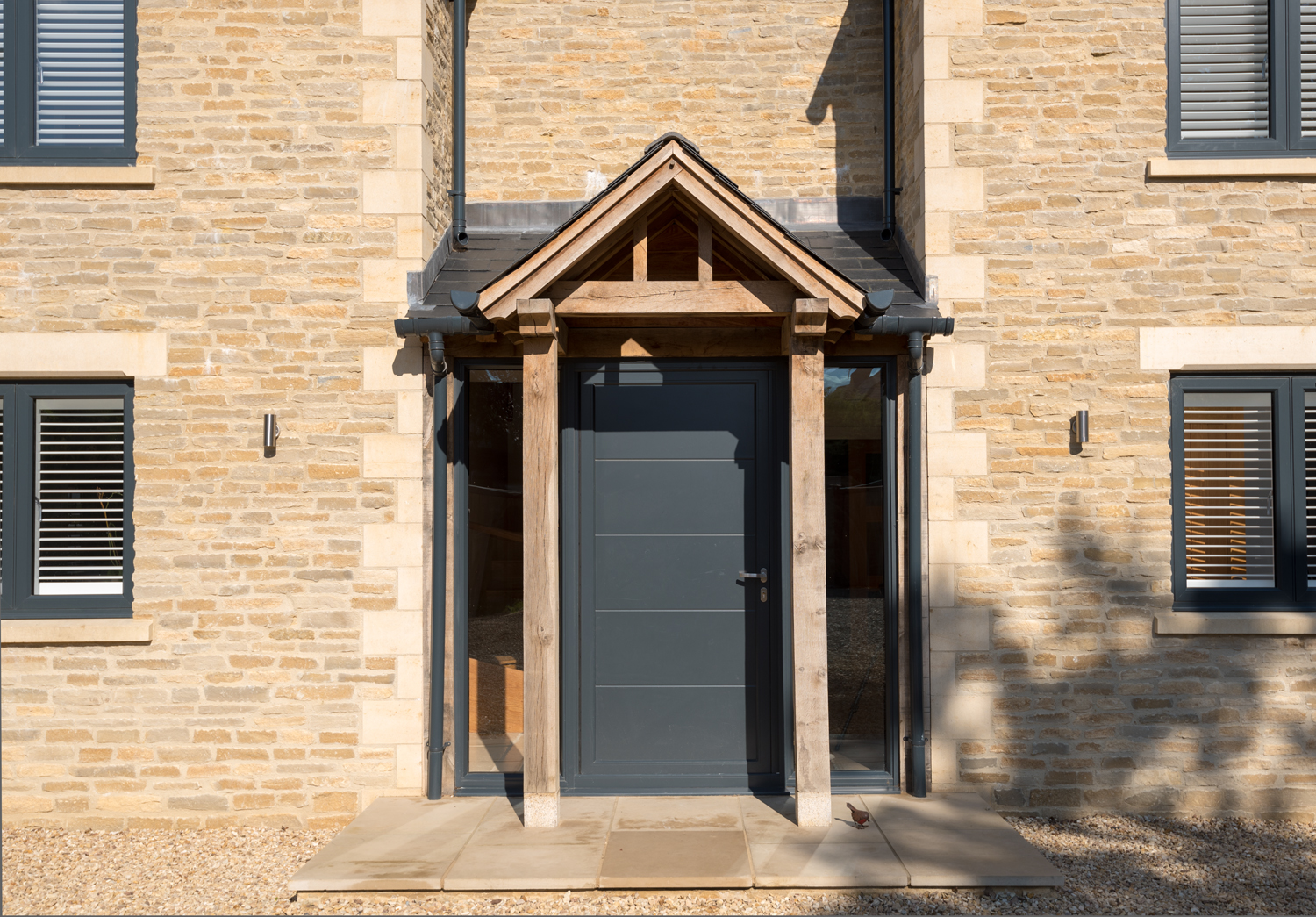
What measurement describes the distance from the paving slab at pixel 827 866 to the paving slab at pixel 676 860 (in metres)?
0.10

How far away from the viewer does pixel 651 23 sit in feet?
21.3

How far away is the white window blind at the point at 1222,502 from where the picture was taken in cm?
561

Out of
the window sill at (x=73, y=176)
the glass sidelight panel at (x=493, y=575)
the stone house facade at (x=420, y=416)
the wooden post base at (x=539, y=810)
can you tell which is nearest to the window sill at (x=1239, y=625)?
the stone house facade at (x=420, y=416)

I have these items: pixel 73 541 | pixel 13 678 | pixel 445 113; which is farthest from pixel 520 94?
pixel 13 678

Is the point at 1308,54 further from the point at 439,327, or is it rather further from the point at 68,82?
the point at 68,82

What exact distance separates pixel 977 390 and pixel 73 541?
5916 millimetres

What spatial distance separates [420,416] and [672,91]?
3114 millimetres

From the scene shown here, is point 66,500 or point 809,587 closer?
point 809,587

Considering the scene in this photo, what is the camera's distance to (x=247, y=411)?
5.54 metres

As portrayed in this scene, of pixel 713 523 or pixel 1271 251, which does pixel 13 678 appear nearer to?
pixel 713 523

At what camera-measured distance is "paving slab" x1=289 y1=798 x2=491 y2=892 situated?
436cm

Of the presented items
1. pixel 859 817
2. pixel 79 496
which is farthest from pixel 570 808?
pixel 79 496

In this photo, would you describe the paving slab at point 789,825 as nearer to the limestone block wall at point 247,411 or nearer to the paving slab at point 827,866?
the paving slab at point 827,866

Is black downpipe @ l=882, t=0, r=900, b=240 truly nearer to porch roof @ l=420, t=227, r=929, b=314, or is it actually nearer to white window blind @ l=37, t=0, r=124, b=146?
porch roof @ l=420, t=227, r=929, b=314
